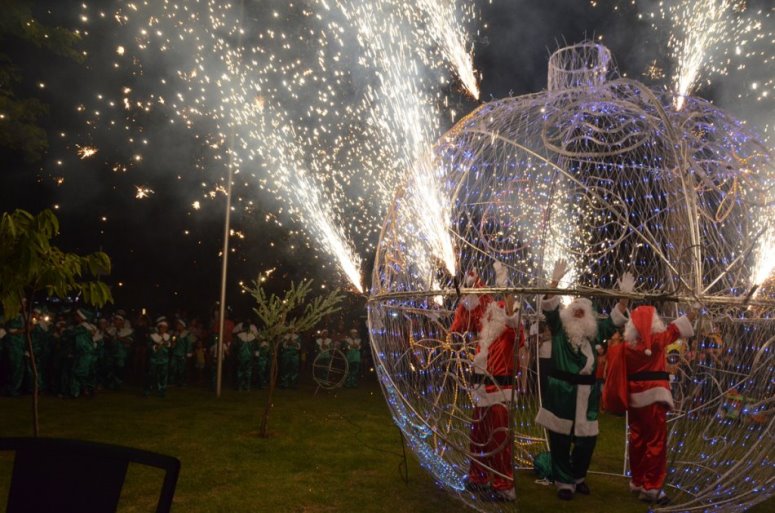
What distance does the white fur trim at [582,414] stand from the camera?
5.45m

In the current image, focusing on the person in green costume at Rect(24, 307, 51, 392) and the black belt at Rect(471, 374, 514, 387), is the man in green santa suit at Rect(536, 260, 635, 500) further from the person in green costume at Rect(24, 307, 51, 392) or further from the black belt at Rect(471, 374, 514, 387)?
the person in green costume at Rect(24, 307, 51, 392)

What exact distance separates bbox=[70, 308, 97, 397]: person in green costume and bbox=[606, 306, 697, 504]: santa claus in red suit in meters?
9.20

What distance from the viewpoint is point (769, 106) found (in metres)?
8.09

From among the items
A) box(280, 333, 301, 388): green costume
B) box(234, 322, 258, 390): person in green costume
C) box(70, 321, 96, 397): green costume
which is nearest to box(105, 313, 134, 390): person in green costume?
box(70, 321, 96, 397): green costume

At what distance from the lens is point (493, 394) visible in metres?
5.24

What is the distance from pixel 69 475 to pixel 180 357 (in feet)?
39.1

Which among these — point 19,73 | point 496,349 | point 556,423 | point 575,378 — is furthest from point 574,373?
point 19,73

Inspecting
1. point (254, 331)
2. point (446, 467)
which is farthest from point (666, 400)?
point (254, 331)

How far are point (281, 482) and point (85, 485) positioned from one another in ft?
13.7

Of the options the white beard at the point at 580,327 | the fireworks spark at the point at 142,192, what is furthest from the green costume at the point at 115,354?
the white beard at the point at 580,327

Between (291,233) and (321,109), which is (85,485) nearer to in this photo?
(321,109)

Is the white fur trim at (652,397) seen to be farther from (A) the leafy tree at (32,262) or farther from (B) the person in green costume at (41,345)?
(B) the person in green costume at (41,345)

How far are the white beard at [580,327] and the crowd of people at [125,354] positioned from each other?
486 cm

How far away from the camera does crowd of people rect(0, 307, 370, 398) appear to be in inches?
429
